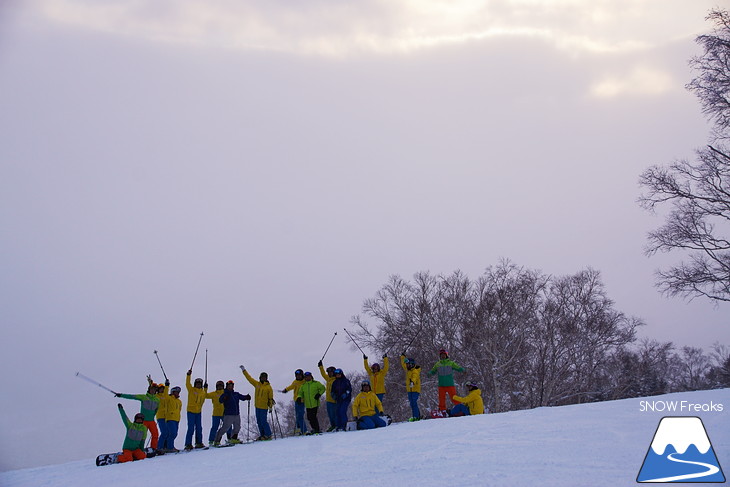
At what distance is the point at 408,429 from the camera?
40.7ft

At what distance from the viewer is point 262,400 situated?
15.6m

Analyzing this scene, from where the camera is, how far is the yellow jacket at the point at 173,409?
14.9m

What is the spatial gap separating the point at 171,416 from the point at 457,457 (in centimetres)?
874

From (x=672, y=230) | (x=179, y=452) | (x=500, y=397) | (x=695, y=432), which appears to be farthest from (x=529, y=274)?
(x=695, y=432)

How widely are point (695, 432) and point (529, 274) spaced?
31208mm

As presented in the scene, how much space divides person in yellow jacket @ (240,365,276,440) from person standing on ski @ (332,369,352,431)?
161cm

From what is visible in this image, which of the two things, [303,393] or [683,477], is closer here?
[683,477]

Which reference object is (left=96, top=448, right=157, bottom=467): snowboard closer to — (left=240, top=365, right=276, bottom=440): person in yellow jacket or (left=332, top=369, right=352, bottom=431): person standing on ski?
(left=240, top=365, right=276, bottom=440): person in yellow jacket

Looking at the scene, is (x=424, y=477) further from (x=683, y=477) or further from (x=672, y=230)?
(x=672, y=230)

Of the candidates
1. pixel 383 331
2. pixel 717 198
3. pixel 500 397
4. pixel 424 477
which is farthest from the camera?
pixel 383 331

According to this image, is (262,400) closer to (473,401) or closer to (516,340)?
(473,401)

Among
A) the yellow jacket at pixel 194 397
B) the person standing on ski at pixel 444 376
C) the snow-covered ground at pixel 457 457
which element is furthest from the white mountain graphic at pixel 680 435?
the yellow jacket at pixel 194 397

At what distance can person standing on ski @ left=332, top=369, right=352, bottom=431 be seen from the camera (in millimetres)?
15594

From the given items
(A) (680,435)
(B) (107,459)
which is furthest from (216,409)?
(A) (680,435)
